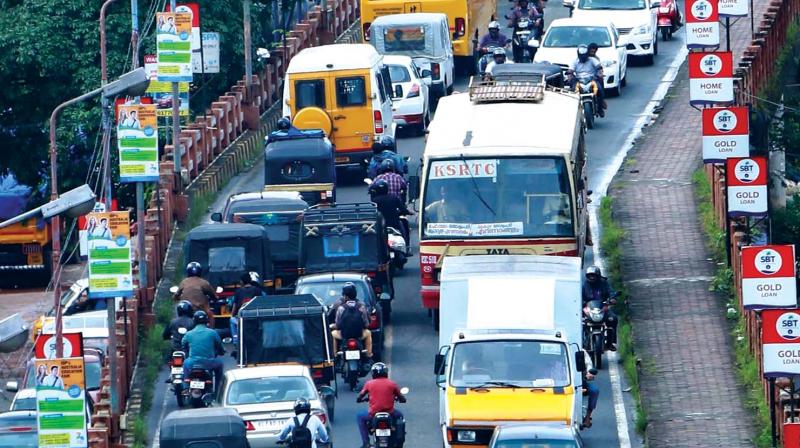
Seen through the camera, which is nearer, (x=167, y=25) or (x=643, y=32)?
(x=167, y=25)

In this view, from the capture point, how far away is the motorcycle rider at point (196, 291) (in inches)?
1281

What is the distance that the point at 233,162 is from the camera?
44.8m

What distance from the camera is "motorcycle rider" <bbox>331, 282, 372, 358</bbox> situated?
31203 millimetres

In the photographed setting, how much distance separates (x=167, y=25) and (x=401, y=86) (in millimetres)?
8677

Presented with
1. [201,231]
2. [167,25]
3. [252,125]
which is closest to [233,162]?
[252,125]

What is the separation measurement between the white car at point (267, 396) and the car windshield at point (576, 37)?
67.9 feet

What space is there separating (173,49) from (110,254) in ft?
26.4

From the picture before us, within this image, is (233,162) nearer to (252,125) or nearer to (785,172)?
(252,125)

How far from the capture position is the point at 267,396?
28078 millimetres

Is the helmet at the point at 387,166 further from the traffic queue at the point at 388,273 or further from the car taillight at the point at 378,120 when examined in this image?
the car taillight at the point at 378,120

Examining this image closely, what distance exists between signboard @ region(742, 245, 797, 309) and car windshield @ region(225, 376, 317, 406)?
18.0 feet

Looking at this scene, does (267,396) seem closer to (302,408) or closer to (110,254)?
(302,408)

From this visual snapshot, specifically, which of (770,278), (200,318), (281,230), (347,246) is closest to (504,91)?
(347,246)

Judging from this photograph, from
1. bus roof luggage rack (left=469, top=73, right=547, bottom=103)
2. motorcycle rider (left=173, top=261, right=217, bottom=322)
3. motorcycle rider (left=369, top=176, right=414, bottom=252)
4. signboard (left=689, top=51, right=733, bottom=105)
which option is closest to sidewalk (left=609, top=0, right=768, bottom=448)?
signboard (left=689, top=51, right=733, bottom=105)
